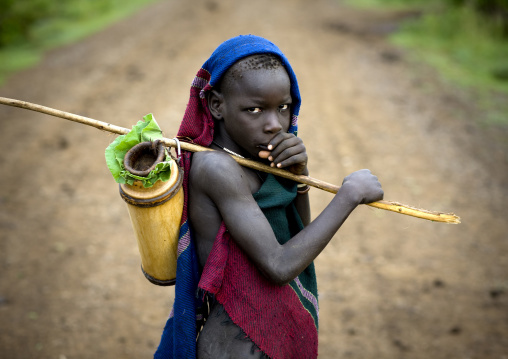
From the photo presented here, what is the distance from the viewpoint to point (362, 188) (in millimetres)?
1642

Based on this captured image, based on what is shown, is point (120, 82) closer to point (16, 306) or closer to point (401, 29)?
point (16, 306)

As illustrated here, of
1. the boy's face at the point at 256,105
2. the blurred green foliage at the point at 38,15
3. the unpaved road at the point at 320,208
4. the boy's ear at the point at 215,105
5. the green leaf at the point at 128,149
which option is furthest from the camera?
the blurred green foliage at the point at 38,15

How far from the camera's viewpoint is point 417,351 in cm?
341

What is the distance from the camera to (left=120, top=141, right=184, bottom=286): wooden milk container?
152 cm

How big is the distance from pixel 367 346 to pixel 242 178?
250 centimetres

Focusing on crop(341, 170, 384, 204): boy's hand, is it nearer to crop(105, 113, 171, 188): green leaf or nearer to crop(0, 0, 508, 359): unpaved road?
crop(105, 113, 171, 188): green leaf

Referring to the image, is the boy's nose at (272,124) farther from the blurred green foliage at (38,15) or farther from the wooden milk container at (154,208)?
the blurred green foliage at (38,15)

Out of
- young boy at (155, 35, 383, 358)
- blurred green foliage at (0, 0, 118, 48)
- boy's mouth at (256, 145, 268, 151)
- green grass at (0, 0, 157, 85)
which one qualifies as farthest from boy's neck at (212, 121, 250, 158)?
blurred green foliage at (0, 0, 118, 48)

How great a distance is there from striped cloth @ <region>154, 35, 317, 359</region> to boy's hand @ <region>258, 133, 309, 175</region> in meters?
0.19

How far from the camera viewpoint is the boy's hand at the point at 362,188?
1626mm

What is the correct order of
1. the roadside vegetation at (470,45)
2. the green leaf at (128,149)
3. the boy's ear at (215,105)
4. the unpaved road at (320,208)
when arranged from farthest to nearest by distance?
the roadside vegetation at (470,45)
the unpaved road at (320,208)
the boy's ear at (215,105)
the green leaf at (128,149)

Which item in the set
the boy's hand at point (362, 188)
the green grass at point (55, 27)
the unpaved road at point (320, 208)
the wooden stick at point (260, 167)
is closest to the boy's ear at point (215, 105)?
the wooden stick at point (260, 167)

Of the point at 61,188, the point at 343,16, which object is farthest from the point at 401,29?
the point at 61,188

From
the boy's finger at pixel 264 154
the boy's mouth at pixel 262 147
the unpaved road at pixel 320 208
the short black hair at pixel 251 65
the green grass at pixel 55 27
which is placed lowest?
the unpaved road at pixel 320 208
